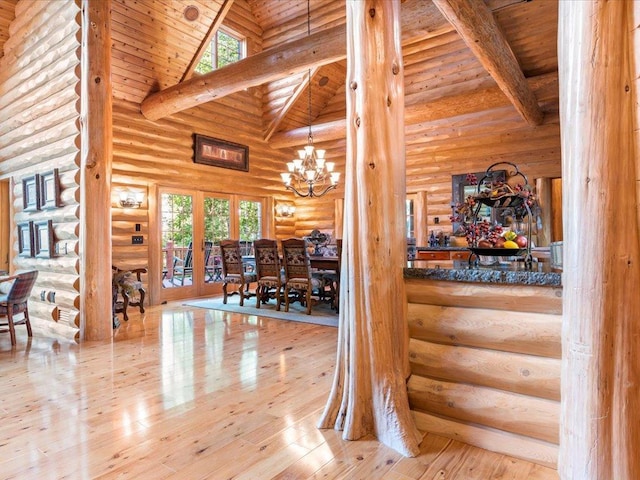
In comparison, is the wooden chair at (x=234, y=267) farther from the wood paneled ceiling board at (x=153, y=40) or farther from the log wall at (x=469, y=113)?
the log wall at (x=469, y=113)

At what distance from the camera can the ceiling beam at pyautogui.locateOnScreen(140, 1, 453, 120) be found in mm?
4371

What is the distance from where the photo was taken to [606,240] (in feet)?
4.38

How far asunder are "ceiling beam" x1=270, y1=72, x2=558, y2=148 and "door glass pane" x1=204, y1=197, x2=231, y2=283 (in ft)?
7.70

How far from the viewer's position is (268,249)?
223 inches

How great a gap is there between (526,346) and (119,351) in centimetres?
358

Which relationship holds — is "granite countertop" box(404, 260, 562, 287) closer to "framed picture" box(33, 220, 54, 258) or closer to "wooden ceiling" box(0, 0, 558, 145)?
"wooden ceiling" box(0, 0, 558, 145)

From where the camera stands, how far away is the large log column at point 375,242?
2037 millimetres

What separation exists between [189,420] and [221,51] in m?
7.14

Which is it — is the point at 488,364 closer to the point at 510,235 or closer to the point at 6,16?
the point at 510,235

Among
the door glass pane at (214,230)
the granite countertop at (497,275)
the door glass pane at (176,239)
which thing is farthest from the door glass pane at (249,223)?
the granite countertop at (497,275)

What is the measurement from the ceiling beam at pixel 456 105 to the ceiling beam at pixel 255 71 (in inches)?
78.8

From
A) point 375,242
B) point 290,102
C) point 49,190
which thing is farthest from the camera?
point 290,102

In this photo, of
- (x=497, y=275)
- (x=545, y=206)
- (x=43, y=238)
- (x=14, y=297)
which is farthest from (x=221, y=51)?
(x=497, y=275)

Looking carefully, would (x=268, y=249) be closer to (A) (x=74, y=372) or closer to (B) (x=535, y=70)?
(A) (x=74, y=372)
